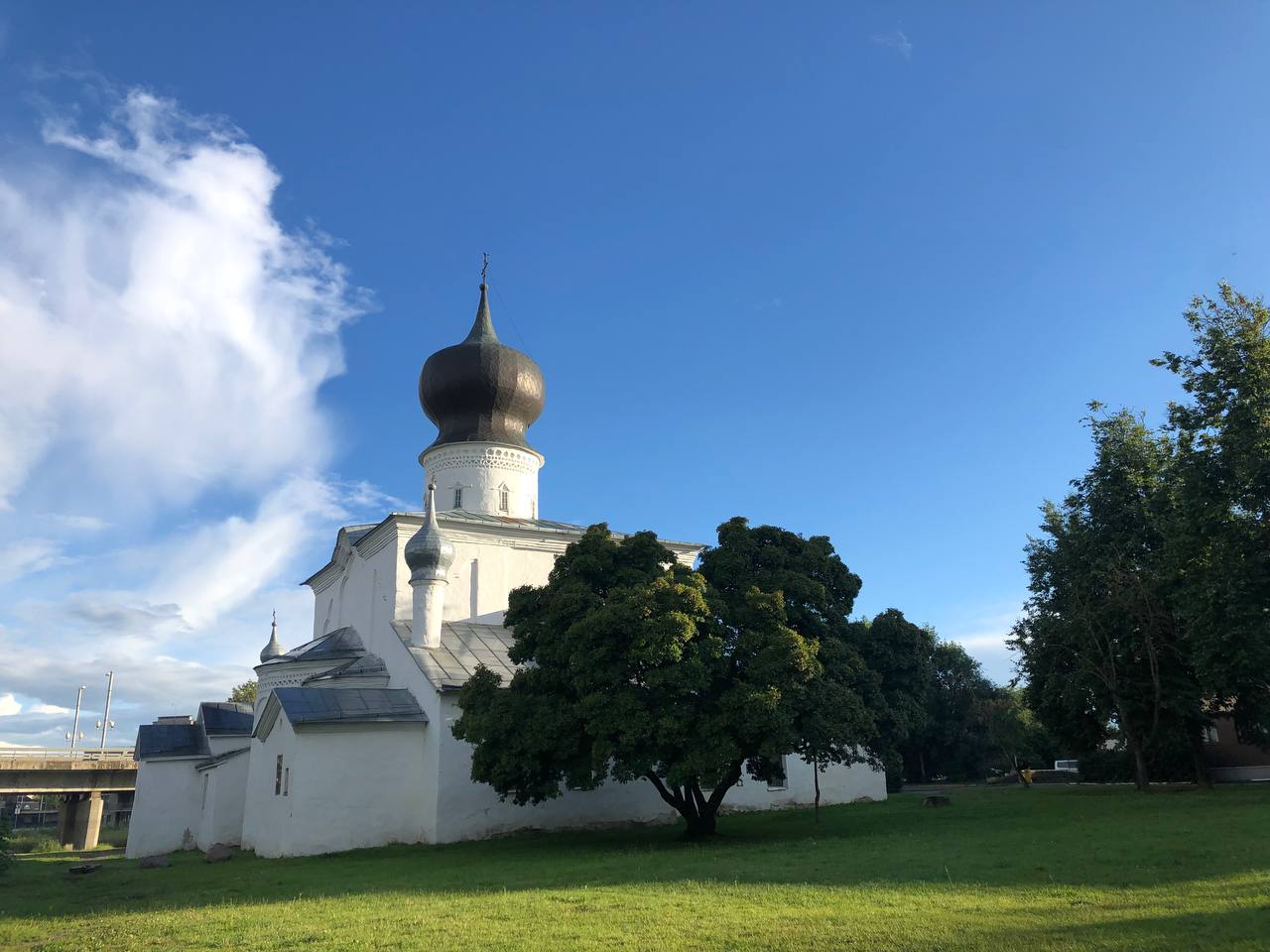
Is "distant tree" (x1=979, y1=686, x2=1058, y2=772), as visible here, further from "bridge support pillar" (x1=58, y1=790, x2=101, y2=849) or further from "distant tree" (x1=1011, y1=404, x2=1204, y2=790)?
"bridge support pillar" (x1=58, y1=790, x2=101, y2=849)

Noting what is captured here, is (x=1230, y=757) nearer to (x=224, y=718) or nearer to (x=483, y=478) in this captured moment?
(x=483, y=478)

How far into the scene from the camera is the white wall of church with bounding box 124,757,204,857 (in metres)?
28.2

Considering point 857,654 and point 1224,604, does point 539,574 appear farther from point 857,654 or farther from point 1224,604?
point 1224,604

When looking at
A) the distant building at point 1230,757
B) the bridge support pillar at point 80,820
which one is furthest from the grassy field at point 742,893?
the bridge support pillar at point 80,820

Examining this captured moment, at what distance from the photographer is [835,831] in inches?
771

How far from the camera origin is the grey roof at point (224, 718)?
98.4 feet

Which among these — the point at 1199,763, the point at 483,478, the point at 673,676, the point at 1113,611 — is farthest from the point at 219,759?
the point at 1199,763

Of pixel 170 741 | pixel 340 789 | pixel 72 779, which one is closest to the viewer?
pixel 340 789

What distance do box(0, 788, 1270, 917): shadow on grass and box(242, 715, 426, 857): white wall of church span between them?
2.57 feet

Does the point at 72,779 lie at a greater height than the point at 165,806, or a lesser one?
greater

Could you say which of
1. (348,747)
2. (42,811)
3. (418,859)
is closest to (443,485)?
(348,747)

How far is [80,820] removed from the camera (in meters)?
43.7

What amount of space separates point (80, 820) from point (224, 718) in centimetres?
1985

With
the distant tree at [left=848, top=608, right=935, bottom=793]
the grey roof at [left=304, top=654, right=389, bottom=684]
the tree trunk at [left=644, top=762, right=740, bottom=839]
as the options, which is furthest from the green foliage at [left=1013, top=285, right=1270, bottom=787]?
the grey roof at [left=304, top=654, right=389, bottom=684]
